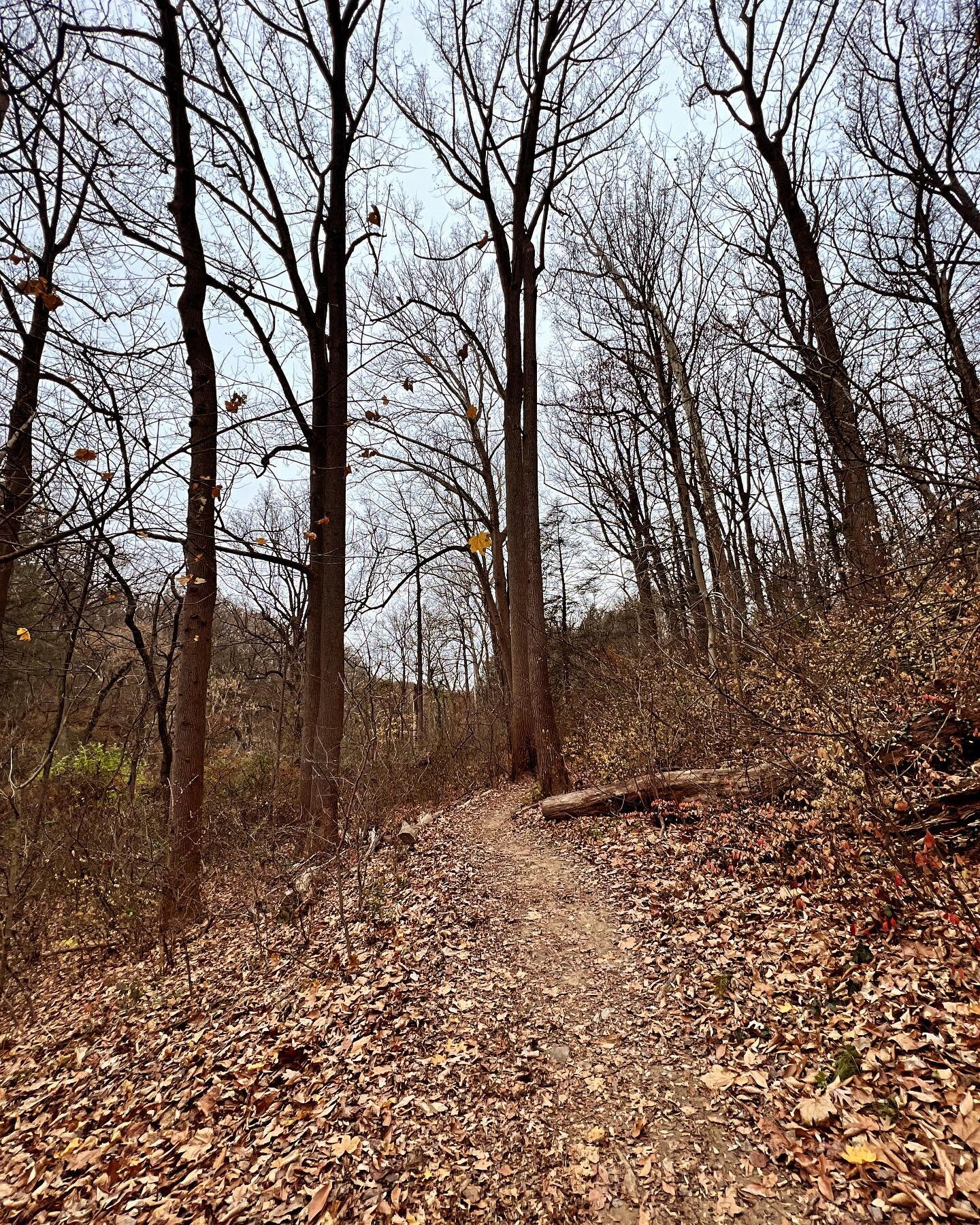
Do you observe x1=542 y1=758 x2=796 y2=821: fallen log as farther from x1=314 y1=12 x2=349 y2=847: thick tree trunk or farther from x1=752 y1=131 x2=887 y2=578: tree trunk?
x1=314 y1=12 x2=349 y2=847: thick tree trunk

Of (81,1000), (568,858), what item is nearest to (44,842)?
(81,1000)

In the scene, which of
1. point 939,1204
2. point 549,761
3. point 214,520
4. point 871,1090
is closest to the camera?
point 939,1204

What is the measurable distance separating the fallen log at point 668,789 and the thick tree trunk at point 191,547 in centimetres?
443

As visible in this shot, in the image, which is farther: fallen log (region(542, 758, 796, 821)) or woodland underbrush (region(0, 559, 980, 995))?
fallen log (region(542, 758, 796, 821))

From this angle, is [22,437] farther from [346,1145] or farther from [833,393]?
[833,393]

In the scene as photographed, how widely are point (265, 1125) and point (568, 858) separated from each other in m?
3.99

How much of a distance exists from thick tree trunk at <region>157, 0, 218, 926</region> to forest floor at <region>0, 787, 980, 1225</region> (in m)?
1.22

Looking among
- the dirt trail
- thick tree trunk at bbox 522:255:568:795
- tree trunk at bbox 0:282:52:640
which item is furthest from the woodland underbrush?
tree trunk at bbox 0:282:52:640

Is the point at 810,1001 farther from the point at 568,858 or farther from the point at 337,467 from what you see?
the point at 337,467

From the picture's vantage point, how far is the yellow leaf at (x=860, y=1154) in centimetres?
231

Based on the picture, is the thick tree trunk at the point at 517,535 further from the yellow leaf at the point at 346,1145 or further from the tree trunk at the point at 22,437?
the yellow leaf at the point at 346,1145

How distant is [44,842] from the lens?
6.45 meters

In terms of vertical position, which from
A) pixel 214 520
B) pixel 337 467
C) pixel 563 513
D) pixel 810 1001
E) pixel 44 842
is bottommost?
pixel 810 1001

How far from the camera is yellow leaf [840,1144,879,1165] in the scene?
2.31 metres
